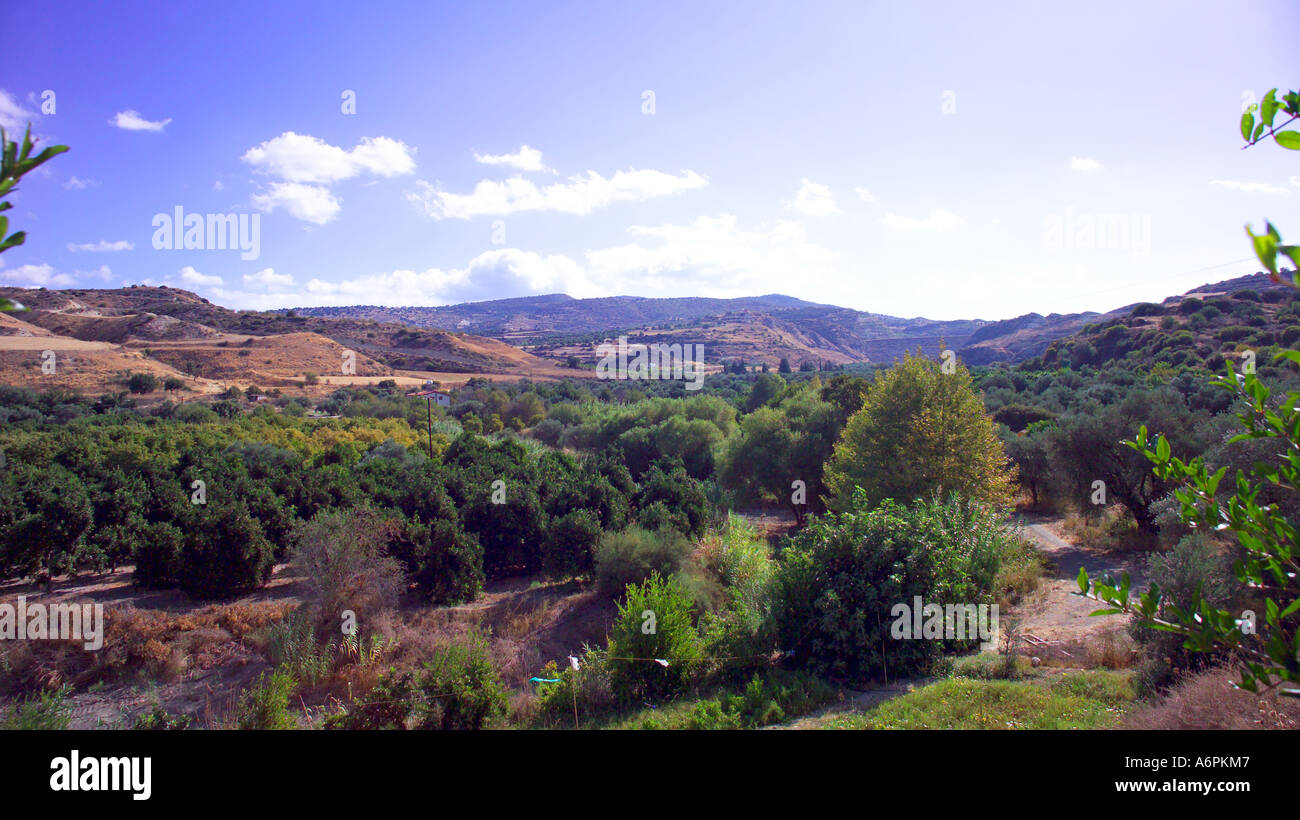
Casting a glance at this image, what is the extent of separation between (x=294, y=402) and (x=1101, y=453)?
44.9 m

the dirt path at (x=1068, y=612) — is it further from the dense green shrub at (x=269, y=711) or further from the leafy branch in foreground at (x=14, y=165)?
the dense green shrub at (x=269, y=711)

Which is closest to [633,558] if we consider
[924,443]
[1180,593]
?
[924,443]

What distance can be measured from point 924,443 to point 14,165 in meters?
17.4

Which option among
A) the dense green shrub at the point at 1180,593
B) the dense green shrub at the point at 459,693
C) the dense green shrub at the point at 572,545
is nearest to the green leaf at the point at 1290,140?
the dense green shrub at the point at 1180,593

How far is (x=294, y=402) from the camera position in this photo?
4316 cm

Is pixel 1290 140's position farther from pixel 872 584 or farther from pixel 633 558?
pixel 633 558

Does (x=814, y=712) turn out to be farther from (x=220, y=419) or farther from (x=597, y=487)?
(x=220, y=419)

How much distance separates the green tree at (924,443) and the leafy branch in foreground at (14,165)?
53.2 ft

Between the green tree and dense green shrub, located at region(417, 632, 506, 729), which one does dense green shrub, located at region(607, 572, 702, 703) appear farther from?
the green tree

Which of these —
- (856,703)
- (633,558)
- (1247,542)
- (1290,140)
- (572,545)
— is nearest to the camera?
(1290,140)

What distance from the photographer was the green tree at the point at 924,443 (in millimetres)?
16375

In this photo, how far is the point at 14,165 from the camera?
7.51 feet
